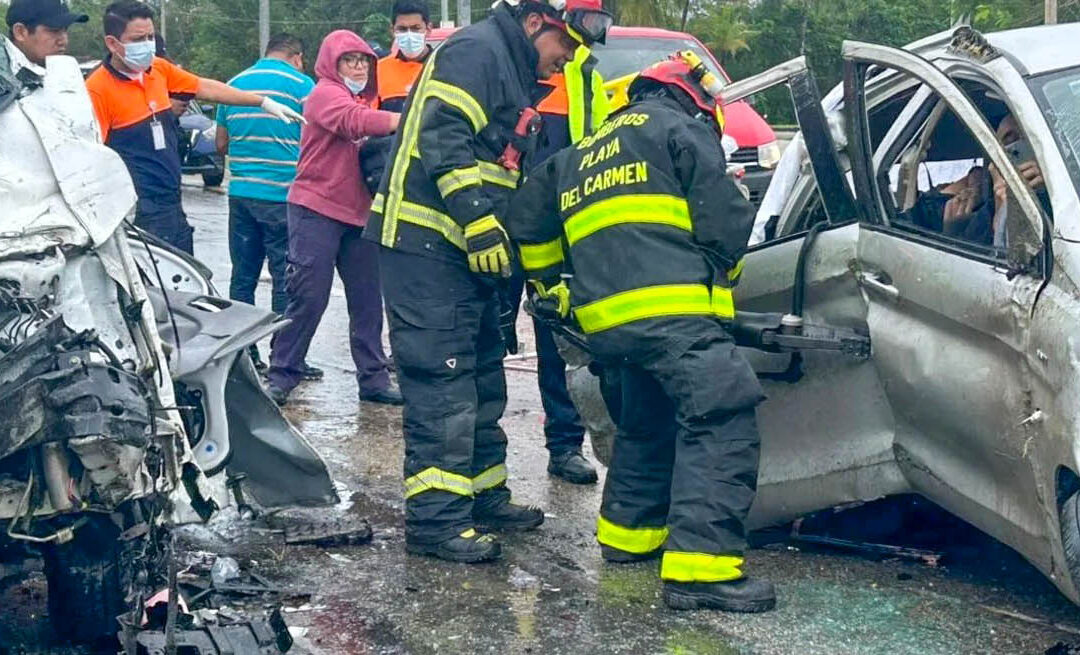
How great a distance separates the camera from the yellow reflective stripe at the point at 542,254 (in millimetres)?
5215

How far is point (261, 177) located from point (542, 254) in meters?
3.32

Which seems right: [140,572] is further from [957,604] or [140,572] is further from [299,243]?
[299,243]

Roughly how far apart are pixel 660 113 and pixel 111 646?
2.29 metres

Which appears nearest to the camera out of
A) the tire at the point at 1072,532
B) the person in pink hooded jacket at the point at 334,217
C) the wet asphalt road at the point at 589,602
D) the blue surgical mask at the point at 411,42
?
the tire at the point at 1072,532

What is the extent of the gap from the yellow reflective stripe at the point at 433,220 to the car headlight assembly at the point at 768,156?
5.12 metres

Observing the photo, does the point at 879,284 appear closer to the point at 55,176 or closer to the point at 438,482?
the point at 438,482

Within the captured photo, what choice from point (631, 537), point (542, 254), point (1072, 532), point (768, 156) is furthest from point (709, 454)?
point (768, 156)

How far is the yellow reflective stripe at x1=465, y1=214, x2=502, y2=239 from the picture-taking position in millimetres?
5004

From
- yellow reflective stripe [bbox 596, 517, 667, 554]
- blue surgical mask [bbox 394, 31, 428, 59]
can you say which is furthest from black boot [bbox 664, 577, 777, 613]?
blue surgical mask [bbox 394, 31, 428, 59]

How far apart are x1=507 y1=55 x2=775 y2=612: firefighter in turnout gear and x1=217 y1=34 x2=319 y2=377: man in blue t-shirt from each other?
345 cm

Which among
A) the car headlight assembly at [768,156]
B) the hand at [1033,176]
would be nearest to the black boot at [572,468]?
the hand at [1033,176]

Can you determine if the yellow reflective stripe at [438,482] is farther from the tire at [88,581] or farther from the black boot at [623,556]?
the tire at [88,581]

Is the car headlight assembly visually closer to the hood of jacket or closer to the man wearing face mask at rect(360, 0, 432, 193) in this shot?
the man wearing face mask at rect(360, 0, 432, 193)

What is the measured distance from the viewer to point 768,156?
10125 millimetres
